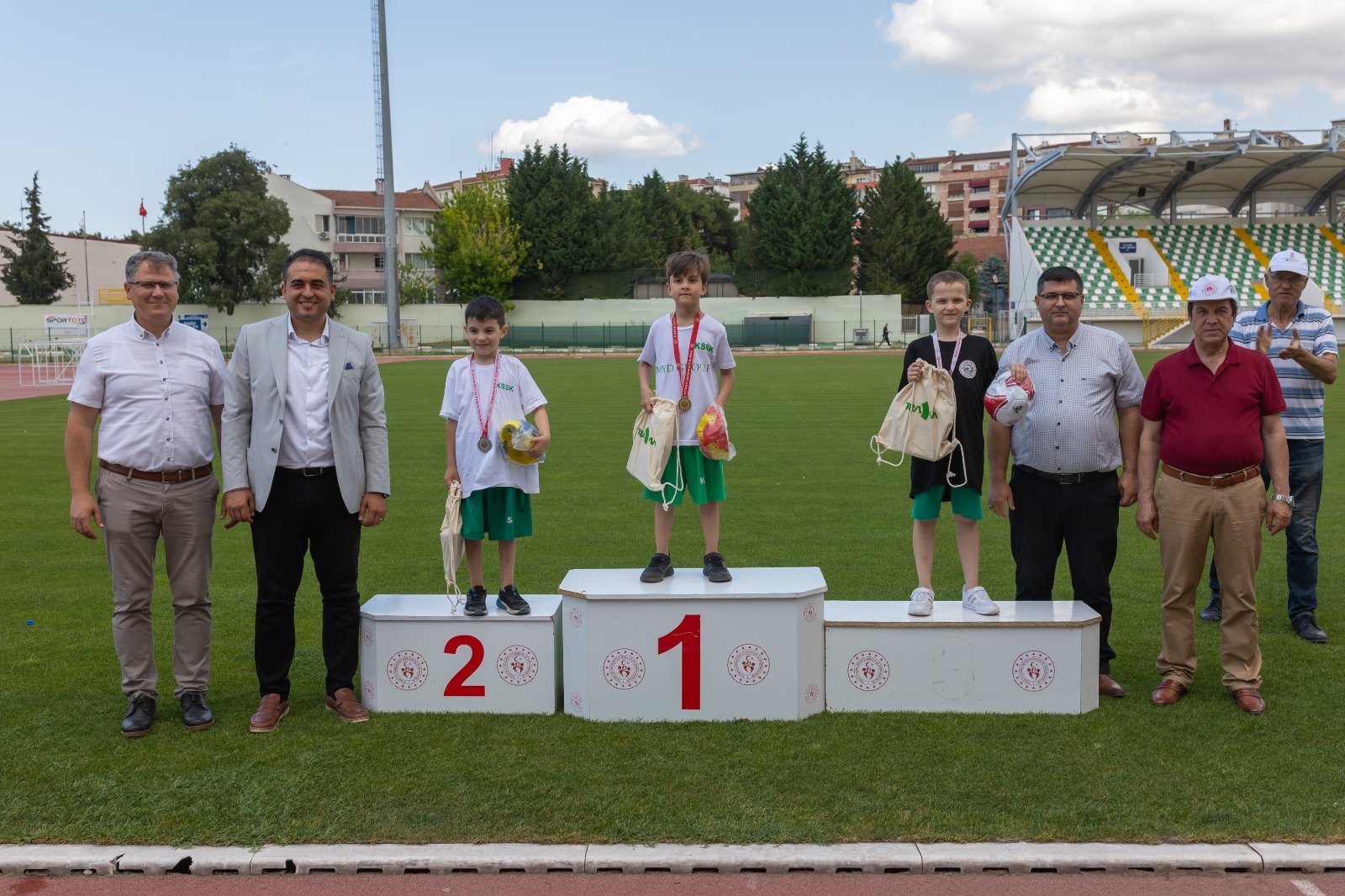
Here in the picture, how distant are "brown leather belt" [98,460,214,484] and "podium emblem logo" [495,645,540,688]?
1529mm

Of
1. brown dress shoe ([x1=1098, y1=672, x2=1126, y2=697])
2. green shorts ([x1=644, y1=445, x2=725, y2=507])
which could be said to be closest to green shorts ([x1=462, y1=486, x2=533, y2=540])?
green shorts ([x1=644, y1=445, x2=725, y2=507])

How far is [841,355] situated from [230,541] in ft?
131

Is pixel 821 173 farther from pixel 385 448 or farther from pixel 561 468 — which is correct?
pixel 385 448

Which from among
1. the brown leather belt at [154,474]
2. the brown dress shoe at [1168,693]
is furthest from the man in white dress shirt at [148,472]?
the brown dress shoe at [1168,693]

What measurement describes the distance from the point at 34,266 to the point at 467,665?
7091cm

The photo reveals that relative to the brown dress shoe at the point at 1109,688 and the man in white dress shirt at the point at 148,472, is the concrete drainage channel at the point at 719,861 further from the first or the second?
the brown dress shoe at the point at 1109,688

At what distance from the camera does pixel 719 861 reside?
11.2ft

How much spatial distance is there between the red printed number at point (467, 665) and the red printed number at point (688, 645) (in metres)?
0.81

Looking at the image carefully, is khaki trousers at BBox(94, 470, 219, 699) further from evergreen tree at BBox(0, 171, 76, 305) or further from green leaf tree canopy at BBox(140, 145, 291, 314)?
evergreen tree at BBox(0, 171, 76, 305)

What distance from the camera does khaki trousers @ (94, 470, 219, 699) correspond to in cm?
454

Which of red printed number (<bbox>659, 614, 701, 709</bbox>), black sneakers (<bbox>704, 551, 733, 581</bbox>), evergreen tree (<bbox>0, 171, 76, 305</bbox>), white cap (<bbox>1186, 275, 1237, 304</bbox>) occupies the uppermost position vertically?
evergreen tree (<bbox>0, 171, 76, 305</bbox>)

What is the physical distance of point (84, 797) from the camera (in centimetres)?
385

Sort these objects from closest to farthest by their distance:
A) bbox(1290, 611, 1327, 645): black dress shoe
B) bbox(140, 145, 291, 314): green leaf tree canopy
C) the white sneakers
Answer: the white sneakers, bbox(1290, 611, 1327, 645): black dress shoe, bbox(140, 145, 291, 314): green leaf tree canopy

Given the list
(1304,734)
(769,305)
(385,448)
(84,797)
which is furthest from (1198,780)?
(769,305)
